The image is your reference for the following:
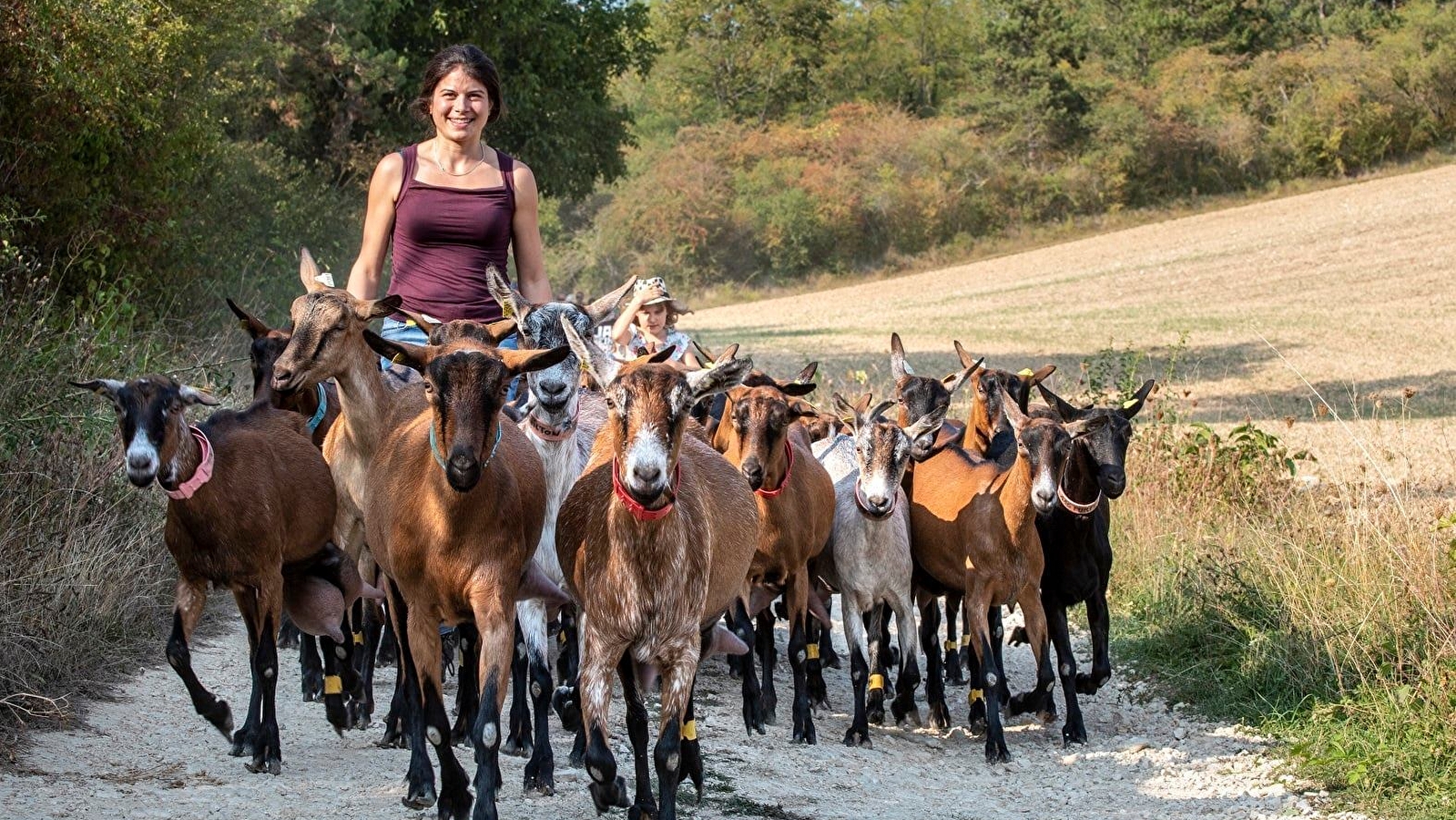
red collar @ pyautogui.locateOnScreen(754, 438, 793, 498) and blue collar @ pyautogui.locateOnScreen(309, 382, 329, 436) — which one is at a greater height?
blue collar @ pyautogui.locateOnScreen(309, 382, 329, 436)

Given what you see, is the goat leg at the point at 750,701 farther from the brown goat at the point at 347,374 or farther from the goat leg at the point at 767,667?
the brown goat at the point at 347,374

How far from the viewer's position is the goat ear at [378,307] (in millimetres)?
7141

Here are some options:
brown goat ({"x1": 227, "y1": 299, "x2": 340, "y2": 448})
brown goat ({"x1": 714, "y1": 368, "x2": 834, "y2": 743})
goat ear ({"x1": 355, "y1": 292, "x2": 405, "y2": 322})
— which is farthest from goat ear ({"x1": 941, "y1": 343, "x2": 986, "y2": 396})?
goat ear ({"x1": 355, "y1": 292, "x2": 405, "y2": 322})

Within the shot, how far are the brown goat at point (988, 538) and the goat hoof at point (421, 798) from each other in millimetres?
3368

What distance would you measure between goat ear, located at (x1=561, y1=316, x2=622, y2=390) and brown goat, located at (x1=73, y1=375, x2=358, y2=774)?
1.83 meters

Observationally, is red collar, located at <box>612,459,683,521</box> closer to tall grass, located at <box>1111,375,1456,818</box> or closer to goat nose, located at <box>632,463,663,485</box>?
goat nose, located at <box>632,463,663,485</box>

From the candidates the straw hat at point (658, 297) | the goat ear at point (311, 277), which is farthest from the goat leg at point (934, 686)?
the goat ear at point (311, 277)

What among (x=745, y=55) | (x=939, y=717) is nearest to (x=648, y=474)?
(x=939, y=717)

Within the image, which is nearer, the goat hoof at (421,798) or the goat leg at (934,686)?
the goat hoof at (421,798)

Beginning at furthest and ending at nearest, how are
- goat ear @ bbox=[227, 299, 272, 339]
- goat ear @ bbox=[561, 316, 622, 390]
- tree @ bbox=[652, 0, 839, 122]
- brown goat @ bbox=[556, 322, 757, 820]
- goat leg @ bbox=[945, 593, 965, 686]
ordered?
tree @ bbox=[652, 0, 839, 122] < goat leg @ bbox=[945, 593, 965, 686] < goat ear @ bbox=[227, 299, 272, 339] < goat ear @ bbox=[561, 316, 622, 390] < brown goat @ bbox=[556, 322, 757, 820]

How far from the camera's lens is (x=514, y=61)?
2827 cm

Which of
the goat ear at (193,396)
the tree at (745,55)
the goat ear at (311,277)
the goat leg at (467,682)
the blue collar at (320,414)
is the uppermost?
the tree at (745,55)

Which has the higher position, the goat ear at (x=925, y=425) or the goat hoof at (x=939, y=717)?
the goat ear at (x=925, y=425)

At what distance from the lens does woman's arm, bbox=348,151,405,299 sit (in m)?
7.73
